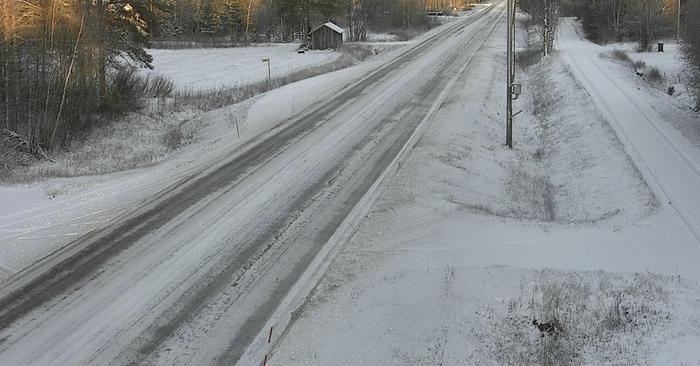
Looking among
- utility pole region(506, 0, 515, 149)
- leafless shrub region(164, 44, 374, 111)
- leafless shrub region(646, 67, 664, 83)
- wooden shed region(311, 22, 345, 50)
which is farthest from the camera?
wooden shed region(311, 22, 345, 50)

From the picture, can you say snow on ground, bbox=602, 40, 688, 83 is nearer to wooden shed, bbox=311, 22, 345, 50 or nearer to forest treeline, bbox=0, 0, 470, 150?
forest treeline, bbox=0, 0, 470, 150

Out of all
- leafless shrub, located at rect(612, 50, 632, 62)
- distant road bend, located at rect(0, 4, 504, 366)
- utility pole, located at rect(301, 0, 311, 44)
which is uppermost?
utility pole, located at rect(301, 0, 311, 44)

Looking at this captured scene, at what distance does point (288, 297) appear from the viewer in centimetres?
823

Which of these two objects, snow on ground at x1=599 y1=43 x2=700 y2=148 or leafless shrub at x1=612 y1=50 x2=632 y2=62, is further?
leafless shrub at x1=612 y1=50 x2=632 y2=62

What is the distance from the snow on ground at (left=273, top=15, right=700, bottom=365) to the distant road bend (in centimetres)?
79

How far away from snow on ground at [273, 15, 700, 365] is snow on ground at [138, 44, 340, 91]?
24410mm

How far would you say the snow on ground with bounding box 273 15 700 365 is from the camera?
6.95m

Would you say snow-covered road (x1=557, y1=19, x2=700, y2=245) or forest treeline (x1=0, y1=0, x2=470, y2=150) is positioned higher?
forest treeline (x1=0, y1=0, x2=470, y2=150)

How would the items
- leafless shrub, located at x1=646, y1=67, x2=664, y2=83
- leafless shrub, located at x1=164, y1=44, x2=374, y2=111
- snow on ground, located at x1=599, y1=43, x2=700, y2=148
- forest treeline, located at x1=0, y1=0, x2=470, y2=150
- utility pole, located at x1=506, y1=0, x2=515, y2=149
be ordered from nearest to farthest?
forest treeline, located at x1=0, y1=0, x2=470, y2=150 → utility pole, located at x1=506, y1=0, x2=515, y2=149 → snow on ground, located at x1=599, y1=43, x2=700, y2=148 → leafless shrub, located at x1=164, y1=44, x2=374, y2=111 → leafless shrub, located at x1=646, y1=67, x2=664, y2=83

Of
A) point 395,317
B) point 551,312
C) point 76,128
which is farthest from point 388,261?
point 76,128

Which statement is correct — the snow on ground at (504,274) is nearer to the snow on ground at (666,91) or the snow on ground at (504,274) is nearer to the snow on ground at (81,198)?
the snow on ground at (81,198)

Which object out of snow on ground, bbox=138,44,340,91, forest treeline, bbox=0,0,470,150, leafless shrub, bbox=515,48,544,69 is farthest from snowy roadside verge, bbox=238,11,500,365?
leafless shrub, bbox=515,48,544,69

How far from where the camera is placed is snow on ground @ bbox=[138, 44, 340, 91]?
134 feet

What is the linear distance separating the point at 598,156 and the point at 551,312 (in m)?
10.9
